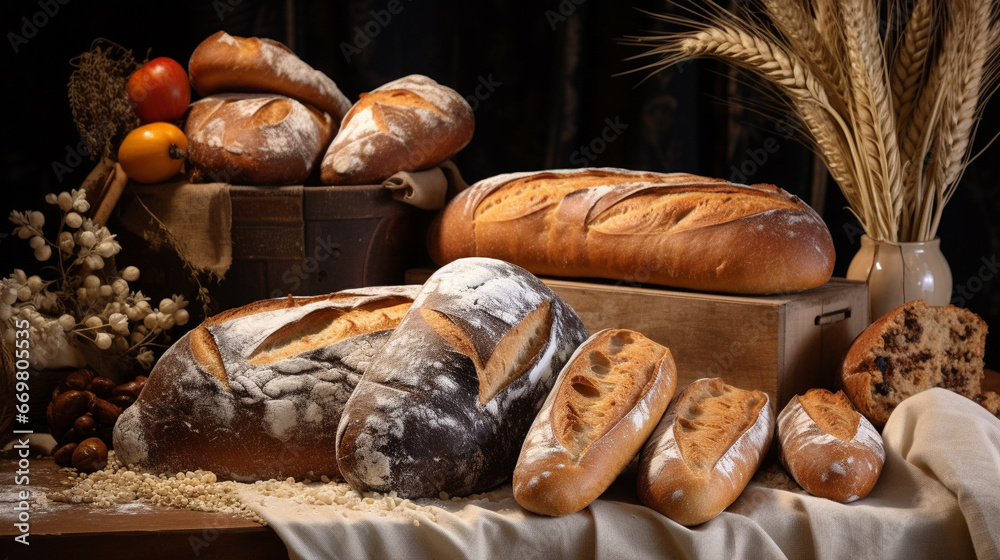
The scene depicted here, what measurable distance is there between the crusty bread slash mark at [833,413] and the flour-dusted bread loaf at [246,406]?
0.79m

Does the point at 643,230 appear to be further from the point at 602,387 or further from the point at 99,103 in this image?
the point at 99,103

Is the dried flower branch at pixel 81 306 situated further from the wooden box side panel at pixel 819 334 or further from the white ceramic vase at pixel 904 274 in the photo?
the white ceramic vase at pixel 904 274

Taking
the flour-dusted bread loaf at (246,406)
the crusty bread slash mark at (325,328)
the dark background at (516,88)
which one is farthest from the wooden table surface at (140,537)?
the dark background at (516,88)

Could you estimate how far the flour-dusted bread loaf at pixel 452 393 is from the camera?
1350 millimetres

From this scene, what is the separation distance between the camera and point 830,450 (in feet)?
4.46

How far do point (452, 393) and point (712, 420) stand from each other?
44 cm

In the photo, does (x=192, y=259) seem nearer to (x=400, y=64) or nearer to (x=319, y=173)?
(x=319, y=173)

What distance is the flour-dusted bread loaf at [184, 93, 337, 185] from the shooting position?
205cm

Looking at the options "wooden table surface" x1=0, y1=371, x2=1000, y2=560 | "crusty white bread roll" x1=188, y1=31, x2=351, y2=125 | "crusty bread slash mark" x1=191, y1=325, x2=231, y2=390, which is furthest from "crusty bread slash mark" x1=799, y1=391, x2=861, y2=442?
"crusty white bread roll" x1=188, y1=31, x2=351, y2=125

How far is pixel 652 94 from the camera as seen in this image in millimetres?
2787

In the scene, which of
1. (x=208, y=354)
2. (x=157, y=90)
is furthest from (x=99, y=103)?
(x=208, y=354)

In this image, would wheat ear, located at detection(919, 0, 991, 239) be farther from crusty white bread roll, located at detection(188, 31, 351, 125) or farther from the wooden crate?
crusty white bread roll, located at detection(188, 31, 351, 125)

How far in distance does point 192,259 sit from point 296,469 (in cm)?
81

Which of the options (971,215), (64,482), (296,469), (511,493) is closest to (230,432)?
(296,469)
